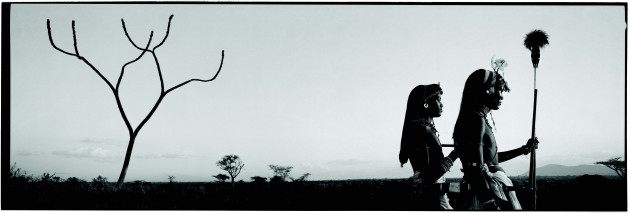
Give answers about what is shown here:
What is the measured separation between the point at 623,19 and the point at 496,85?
176 centimetres

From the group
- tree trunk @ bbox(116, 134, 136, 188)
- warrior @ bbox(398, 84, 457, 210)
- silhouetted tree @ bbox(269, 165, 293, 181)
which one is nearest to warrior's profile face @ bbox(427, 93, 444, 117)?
warrior @ bbox(398, 84, 457, 210)

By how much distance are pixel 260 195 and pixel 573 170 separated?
11.4ft

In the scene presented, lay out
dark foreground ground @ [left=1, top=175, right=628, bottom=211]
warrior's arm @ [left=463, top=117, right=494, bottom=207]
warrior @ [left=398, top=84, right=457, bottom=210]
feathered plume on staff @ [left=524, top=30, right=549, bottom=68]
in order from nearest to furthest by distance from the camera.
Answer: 1. warrior's arm @ [left=463, top=117, right=494, bottom=207]
2. warrior @ [left=398, top=84, right=457, bottom=210]
3. feathered plume on staff @ [left=524, top=30, right=549, bottom=68]
4. dark foreground ground @ [left=1, top=175, right=628, bottom=211]

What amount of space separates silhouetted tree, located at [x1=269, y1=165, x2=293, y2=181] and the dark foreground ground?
9 cm

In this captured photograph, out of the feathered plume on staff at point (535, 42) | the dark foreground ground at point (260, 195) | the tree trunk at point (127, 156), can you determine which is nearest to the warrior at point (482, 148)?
the feathered plume on staff at point (535, 42)

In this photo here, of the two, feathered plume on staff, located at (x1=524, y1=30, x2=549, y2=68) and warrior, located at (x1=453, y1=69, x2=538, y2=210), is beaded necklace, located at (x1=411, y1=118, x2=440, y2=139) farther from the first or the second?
feathered plume on staff, located at (x1=524, y1=30, x2=549, y2=68)

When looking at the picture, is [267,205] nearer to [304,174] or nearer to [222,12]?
[304,174]

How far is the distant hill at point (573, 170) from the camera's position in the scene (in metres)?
7.92

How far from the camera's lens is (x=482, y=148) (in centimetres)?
718

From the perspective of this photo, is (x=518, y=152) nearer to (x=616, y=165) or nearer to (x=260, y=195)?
(x=616, y=165)

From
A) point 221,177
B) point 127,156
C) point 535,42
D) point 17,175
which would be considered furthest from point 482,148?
point 17,175

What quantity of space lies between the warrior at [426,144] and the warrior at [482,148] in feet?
0.67

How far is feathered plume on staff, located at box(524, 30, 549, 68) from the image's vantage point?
25.6ft

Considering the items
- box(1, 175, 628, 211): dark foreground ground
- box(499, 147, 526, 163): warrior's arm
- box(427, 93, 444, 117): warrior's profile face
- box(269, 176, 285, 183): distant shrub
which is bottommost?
box(1, 175, 628, 211): dark foreground ground
